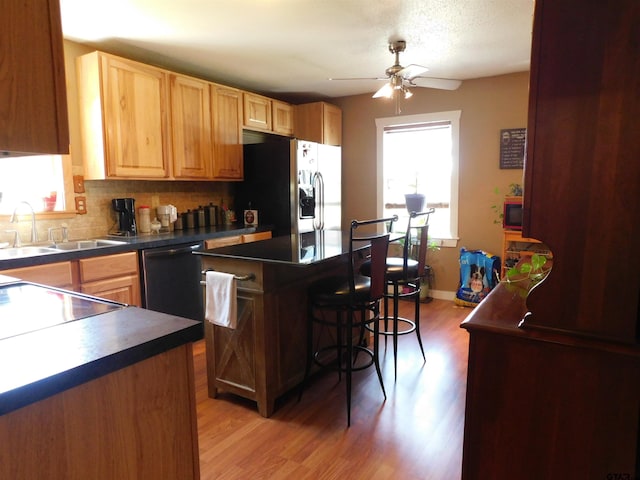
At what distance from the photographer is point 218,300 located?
88.1 inches

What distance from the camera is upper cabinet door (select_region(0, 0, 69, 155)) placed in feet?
2.67

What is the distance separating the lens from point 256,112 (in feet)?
14.4

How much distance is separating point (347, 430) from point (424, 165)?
3332 millimetres

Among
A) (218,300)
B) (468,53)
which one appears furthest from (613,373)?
(468,53)

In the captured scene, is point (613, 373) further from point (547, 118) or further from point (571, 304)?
point (547, 118)

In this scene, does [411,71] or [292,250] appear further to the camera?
[411,71]

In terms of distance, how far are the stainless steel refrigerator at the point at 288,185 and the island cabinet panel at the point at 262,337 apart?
1.75m

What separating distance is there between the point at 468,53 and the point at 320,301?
2605 mm

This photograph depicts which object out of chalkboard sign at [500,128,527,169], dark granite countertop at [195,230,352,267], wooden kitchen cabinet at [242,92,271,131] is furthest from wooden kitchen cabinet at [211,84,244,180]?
chalkboard sign at [500,128,527,169]

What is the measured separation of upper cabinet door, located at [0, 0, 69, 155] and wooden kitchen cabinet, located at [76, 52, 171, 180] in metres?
2.40

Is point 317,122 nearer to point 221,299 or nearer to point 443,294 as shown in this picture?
point 443,294

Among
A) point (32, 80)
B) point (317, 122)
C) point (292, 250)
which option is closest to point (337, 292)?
point (292, 250)

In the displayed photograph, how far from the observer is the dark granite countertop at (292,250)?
6.88ft

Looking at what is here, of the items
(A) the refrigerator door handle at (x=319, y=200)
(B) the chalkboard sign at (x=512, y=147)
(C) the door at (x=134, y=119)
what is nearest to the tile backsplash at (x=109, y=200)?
(C) the door at (x=134, y=119)
